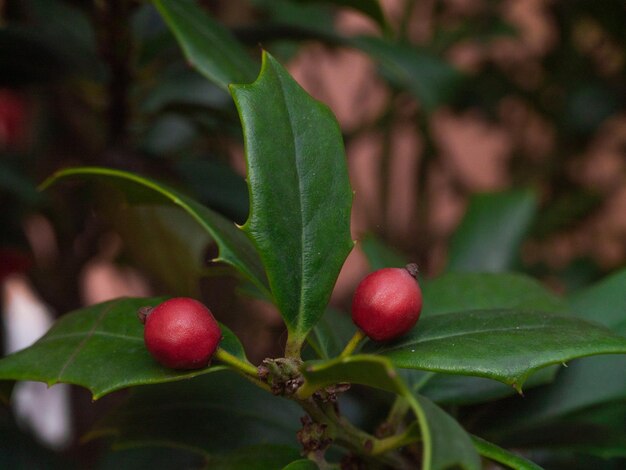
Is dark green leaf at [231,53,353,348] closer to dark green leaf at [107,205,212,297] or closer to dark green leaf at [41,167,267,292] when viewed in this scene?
dark green leaf at [41,167,267,292]

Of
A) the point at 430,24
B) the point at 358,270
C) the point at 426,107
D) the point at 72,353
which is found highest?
the point at 430,24

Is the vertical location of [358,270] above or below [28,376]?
below

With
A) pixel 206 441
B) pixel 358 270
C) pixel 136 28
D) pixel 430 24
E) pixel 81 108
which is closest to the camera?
pixel 206 441

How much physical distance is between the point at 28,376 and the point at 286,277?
0.16 meters

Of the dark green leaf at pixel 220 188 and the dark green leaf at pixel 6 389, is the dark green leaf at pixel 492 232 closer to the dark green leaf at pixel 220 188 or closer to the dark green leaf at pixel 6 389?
the dark green leaf at pixel 220 188

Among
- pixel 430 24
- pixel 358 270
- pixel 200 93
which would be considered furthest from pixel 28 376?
pixel 358 270

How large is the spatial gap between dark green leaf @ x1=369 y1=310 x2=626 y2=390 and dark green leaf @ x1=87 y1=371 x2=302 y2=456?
0.54 feet

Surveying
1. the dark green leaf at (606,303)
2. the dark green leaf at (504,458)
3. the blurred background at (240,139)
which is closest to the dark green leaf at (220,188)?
the blurred background at (240,139)

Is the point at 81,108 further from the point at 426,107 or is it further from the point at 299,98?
the point at 299,98

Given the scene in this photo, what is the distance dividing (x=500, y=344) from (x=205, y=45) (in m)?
0.32

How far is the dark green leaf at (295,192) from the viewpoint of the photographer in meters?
0.42

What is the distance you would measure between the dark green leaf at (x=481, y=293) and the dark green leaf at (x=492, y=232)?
0.22 meters

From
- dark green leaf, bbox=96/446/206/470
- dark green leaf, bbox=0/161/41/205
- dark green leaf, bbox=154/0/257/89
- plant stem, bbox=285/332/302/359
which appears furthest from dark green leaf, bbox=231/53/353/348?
dark green leaf, bbox=0/161/41/205

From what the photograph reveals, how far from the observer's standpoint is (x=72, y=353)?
1.46 ft
